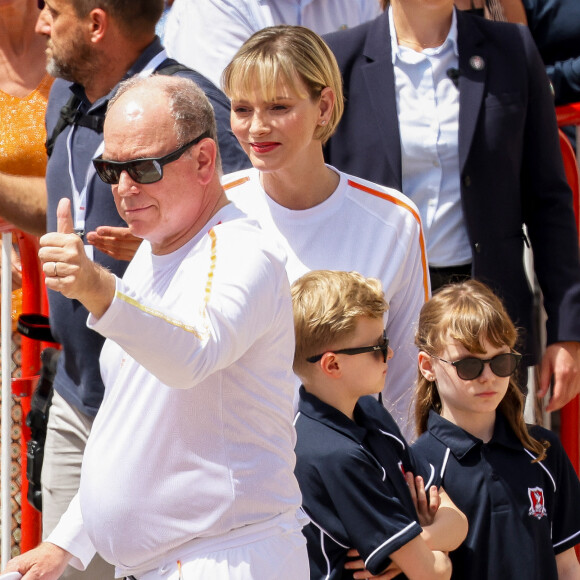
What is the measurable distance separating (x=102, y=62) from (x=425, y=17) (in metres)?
1.03

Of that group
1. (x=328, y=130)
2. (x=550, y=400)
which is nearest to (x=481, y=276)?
(x=550, y=400)

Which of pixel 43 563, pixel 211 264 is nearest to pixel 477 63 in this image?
pixel 211 264

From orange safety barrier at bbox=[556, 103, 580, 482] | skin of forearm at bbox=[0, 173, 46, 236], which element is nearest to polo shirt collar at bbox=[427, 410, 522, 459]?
orange safety barrier at bbox=[556, 103, 580, 482]

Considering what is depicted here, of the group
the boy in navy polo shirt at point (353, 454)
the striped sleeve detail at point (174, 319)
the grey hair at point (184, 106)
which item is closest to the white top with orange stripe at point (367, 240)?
the boy in navy polo shirt at point (353, 454)

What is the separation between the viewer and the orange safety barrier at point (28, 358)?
4098mm

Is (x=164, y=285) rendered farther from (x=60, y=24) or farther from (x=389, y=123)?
(x=60, y=24)

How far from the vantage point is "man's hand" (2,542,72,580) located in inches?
102

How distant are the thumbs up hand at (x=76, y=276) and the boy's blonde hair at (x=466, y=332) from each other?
51.0 inches

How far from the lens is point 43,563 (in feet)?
8.46

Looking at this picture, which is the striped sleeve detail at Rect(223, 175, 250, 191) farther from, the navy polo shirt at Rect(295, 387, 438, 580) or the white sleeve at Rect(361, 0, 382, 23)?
the white sleeve at Rect(361, 0, 382, 23)

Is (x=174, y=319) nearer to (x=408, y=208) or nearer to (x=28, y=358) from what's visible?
(x=408, y=208)

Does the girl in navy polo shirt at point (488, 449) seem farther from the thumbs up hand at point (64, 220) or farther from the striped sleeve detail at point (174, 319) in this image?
the thumbs up hand at point (64, 220)

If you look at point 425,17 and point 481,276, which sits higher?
point 425,17

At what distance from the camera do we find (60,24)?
12.3 ft
